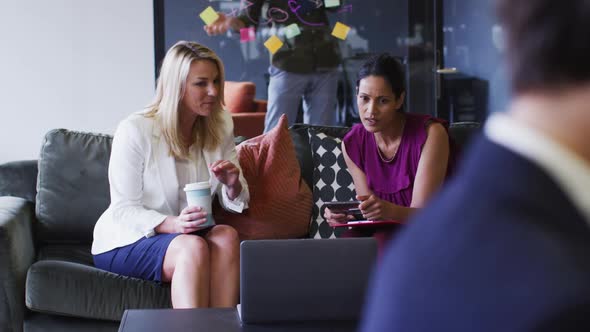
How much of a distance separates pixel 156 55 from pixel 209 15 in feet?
1.36

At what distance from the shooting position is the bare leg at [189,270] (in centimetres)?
242

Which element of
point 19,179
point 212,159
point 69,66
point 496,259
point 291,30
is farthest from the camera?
point 291,30

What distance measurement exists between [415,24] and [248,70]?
111cm

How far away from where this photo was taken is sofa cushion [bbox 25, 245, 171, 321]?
2.60 meters

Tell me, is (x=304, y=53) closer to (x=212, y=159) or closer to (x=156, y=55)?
(x=156, y=55)

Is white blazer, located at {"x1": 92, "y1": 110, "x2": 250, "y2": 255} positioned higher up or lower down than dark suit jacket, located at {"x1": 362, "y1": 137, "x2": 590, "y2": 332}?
lower down

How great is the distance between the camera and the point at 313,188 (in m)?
3.08

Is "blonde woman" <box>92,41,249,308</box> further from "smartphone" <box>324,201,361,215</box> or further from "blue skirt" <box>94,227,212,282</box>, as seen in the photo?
"smartphone" <box>324,201,361,215</box>

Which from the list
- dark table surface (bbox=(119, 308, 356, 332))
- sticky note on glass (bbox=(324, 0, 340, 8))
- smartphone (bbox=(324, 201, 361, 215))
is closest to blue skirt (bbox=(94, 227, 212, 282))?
smartphone (bbox=(324, 201, 361, 215))

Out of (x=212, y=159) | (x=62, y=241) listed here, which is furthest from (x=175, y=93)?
(x=62, y=241)

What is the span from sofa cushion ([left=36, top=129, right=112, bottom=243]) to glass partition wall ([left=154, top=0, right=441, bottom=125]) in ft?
6.82

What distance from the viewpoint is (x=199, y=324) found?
5.87 ft

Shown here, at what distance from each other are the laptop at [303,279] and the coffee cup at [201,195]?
2.00 feet

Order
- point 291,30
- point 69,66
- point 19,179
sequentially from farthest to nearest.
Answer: point 291,30, point 69,66, point 19,179
